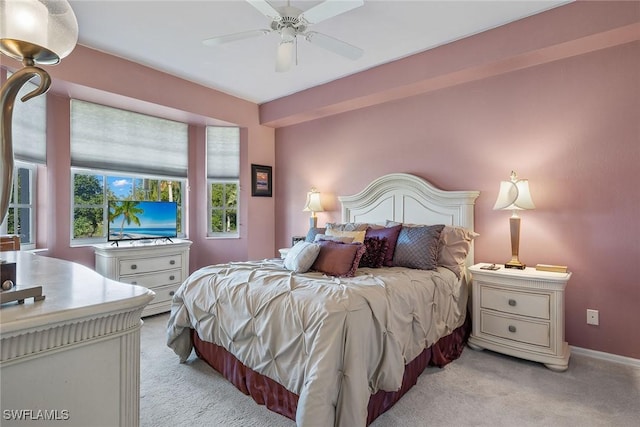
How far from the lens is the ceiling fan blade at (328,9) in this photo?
2054 mm

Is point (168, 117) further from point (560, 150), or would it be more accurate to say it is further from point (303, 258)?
point (560, 150)

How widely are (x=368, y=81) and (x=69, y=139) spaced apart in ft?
11.2

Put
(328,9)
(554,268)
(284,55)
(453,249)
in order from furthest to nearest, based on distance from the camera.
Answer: (453,249) < (554,268) < (284,55) < (328,9)

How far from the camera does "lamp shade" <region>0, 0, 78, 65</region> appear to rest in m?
0.66

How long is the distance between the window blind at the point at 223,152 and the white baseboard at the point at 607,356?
4371 millimetres

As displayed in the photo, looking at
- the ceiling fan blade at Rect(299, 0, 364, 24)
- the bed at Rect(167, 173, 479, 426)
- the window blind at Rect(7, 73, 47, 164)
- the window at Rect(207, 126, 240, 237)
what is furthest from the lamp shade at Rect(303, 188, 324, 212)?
the window blind at Rect(7, 73, 47, 164)

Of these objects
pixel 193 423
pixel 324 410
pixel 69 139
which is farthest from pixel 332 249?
pixel 69 139

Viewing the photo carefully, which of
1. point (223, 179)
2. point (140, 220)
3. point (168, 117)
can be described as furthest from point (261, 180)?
point (140, 220)

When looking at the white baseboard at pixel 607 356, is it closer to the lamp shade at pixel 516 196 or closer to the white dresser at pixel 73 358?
the lamp shade at pixel 516 196

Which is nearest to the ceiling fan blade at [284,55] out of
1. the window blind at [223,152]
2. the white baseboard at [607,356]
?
the window blind at [223,152]

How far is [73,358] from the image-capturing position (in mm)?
660

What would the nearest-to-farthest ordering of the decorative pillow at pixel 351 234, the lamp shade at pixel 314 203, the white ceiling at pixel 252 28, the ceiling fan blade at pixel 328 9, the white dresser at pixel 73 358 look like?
1. the white dresser at pixel 73 358
2. the ceiling fan blade at pixel 328 9
3. the white ceiling at pixel 252 28
4. the decorative pillow at pixel 351 234
5. the lamp shade at pixel 314 203

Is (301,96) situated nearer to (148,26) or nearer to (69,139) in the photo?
(148,26)

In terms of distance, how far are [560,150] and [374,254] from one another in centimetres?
185
